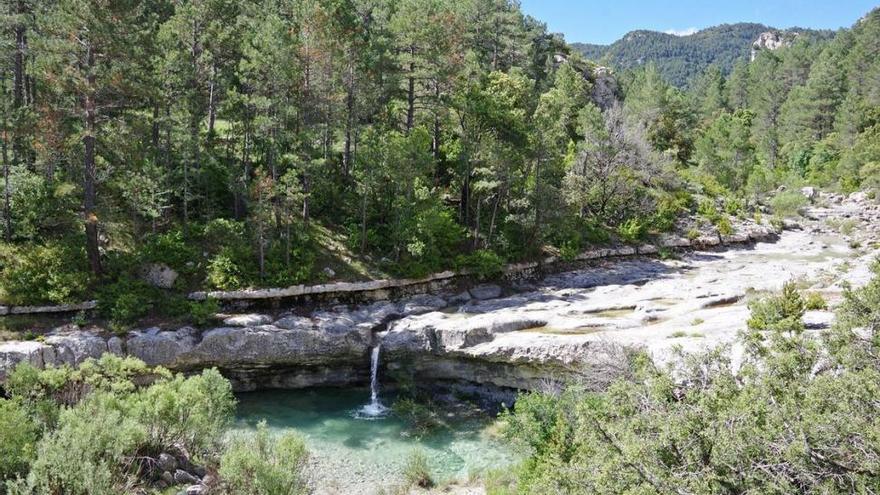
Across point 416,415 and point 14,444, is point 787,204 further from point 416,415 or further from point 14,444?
point 14,444

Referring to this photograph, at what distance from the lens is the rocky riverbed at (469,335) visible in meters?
20.7

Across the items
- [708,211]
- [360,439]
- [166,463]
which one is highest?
[708,211]

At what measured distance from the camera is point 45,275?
23.0 m

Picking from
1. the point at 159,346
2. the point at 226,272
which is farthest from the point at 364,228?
the point at 159,346

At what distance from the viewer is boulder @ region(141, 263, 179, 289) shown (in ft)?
82.1

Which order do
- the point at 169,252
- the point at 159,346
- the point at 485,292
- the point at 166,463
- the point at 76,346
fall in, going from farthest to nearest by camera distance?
the point at 485,292 < the point at 169,252 < the point at 159,346 < the point at 76,346 < the point at 166,463

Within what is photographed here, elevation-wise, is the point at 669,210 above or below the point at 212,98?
below

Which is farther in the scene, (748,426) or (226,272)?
(226,272)

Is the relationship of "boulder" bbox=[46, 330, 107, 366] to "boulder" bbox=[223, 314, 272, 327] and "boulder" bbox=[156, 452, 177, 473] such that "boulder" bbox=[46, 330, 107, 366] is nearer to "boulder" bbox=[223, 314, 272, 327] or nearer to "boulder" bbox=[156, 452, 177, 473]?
"boulder" bbox=[223, 314, 272, 327]

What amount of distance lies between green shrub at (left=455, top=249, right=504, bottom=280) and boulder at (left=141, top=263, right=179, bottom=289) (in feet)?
44.6

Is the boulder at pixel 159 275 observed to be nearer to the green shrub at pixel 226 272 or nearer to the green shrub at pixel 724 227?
the green shrub at pixel 226 272

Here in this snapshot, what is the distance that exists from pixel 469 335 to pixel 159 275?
14072mm

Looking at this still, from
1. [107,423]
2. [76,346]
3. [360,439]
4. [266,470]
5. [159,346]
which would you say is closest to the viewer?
[266,470]

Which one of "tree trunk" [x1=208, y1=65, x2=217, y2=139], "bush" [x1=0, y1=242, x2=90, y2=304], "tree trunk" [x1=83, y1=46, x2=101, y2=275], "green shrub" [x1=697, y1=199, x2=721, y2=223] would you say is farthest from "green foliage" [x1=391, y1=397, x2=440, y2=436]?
"green shrub" [x1=697, y1=199, x2=721, y2=223]
